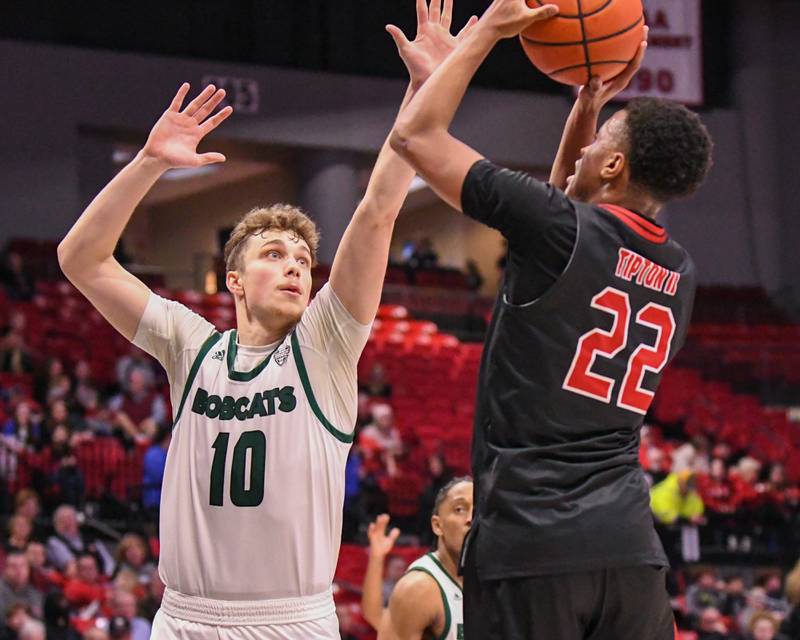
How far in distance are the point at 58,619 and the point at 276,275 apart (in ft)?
19.8

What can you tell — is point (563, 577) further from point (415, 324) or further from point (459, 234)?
point (459, 234)

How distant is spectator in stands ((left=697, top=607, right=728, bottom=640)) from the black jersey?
8.74 m

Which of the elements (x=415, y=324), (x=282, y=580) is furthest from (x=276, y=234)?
(x=415, y=324)

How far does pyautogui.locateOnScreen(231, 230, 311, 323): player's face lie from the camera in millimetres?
4166

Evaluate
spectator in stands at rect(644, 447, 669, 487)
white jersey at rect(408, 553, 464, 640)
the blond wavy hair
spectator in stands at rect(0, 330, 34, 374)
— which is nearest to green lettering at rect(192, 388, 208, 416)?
the blond wavy hair

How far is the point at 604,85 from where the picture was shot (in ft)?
12.2

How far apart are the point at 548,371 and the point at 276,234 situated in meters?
1.46

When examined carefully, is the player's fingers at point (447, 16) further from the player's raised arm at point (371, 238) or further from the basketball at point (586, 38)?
the basketball at point (586, 38)

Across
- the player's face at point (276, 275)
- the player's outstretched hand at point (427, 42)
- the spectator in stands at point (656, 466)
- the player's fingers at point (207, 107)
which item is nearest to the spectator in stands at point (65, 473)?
the spectator in stands at point (656, 466)

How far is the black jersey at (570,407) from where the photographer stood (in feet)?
9.94

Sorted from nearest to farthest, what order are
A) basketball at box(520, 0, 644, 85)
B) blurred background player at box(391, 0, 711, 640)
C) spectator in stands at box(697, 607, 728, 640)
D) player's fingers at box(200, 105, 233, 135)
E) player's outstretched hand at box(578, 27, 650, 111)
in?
1. blurred background player at box(391, 0, 711, 640)
2. basketball at box(520, 0, 644, 85)
3. player's outstretched hand at box(578, 27, 650, 111)
4. player's fingers at box(200, 105, 233, 135)
5. spectator in stands at box(697, 607, 728, 640)

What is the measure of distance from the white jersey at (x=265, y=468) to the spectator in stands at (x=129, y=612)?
565cm

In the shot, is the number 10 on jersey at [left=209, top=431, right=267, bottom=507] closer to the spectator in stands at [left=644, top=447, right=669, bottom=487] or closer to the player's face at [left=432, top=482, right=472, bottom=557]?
the player's face at [left=432, top=482, right=472, bottom=557]

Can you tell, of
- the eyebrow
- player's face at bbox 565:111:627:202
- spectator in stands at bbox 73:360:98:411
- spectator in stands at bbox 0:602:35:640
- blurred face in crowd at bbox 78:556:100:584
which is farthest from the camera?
spectator in stands at bbox 73:360:98:411
